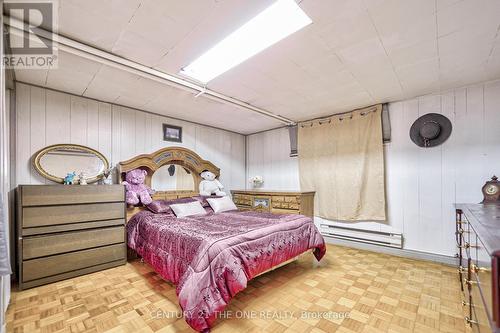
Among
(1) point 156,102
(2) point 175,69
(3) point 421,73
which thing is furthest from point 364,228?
(1) point 156,102

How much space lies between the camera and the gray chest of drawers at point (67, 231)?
229 cm

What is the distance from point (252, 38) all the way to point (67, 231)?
296cm

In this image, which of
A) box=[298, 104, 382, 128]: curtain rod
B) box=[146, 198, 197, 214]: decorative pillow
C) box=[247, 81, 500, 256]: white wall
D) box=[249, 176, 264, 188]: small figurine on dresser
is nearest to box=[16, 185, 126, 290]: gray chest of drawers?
box=[146, 198, 197, 214]: decorative pillow

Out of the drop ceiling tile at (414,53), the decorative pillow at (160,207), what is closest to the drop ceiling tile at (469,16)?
the drop ceiling tile at (414,53)

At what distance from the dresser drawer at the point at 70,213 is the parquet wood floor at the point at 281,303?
2.23ft

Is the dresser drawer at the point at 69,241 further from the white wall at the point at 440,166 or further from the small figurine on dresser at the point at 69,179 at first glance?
the white wall at the point at 440,166

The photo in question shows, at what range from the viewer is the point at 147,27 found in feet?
5.50

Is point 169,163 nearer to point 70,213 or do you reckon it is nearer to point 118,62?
point 70,213

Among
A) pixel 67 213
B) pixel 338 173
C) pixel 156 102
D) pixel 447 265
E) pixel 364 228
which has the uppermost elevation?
pixel 156 102

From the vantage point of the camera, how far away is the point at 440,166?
2.95 m

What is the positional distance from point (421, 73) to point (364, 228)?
237 centimetres

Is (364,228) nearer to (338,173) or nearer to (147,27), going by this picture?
(338,173)

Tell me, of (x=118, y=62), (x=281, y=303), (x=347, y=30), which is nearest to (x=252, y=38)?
(x=347, y=30)

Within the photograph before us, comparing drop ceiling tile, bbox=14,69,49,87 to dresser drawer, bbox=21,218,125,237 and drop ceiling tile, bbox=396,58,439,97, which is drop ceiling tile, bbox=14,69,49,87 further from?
drop ceiling tile, bbox=396,58,439,97
